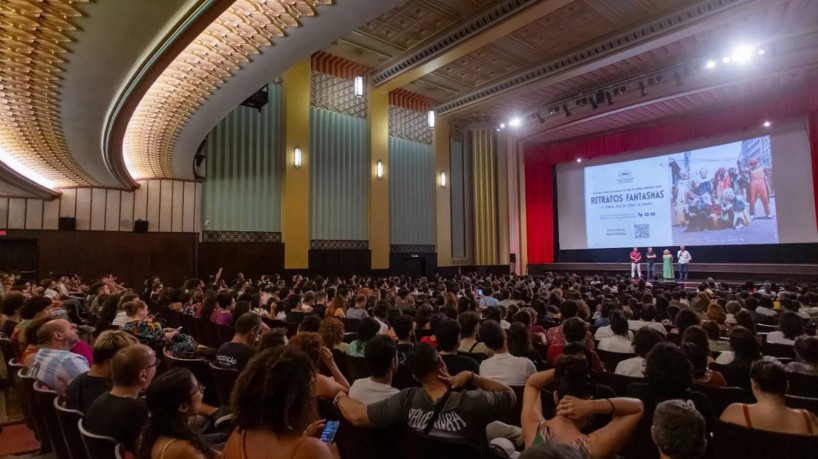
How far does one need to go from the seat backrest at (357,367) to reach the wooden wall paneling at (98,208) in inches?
417

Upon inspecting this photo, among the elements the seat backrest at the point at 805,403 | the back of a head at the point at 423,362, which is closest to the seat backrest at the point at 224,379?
the back of a head at the point at 423,362

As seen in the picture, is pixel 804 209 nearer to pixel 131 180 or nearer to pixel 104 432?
pixel 104 432

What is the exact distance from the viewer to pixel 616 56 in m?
10.6

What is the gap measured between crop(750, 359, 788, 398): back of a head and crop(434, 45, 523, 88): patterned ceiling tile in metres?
10.7

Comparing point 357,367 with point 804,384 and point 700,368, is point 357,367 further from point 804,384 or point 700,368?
point 804,384

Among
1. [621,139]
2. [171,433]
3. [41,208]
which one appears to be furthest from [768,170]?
[41,208]

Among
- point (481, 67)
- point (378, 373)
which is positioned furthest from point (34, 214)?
point (378, 373)

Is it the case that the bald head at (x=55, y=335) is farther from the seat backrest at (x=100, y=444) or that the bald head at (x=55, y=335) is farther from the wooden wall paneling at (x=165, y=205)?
the wooden wall paneling at (x=165, y=205)

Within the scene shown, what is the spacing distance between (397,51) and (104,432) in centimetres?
1189

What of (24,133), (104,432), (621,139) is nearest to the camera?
(104,432)

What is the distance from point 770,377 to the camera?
195 centimetres

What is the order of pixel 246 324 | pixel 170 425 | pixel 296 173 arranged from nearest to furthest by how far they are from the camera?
1. pixel 170 425
2. pixel 246 324
3. pixel 296 173

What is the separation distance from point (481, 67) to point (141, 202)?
9.53m

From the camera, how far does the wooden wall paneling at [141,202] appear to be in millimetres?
11508
